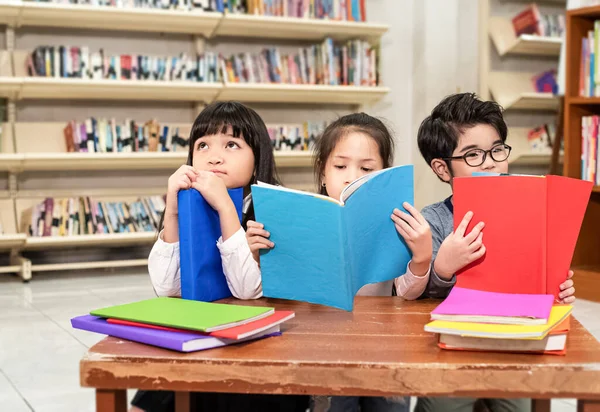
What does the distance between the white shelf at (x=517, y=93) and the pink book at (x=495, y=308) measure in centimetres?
402

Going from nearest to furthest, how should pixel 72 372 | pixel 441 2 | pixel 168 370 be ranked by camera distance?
1. pixel 168 370
2. pixel 72 372
3. pixel 441 2

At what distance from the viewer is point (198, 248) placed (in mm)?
1121

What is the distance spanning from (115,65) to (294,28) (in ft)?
3.84

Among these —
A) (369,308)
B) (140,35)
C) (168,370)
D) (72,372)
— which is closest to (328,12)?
(140,35)

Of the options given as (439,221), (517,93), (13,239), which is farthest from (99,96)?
(439,221)

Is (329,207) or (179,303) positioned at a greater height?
(329,207)

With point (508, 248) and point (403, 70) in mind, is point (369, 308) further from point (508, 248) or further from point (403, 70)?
point (403, 70)

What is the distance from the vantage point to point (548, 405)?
1.01 metres

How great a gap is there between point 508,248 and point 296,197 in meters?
0.32

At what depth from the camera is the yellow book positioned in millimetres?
772

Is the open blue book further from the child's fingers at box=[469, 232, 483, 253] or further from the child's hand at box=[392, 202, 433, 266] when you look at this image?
the child's fingers at box=[469, 232, 483, 253]

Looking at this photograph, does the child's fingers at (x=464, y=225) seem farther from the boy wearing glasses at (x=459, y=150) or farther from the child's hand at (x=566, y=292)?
the boy wearing glasses at (x=459, y=150)

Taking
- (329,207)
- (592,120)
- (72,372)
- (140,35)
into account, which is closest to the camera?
(329,207)

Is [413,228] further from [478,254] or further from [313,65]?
[313,65]
